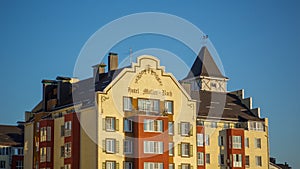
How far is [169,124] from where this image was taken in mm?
78312

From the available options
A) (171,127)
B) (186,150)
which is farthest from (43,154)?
(186,150)

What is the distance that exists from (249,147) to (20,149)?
35.6 m

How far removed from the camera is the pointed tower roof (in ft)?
352

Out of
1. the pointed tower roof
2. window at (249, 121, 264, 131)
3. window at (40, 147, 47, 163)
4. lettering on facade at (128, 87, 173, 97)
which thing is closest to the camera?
lettering on facade at (128, 87, 173, 97)

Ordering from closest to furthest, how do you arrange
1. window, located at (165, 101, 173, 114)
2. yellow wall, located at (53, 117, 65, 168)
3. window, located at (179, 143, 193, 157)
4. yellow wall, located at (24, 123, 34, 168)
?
yellow wall, located at (53, 117, 65, 168) < window, located at (165, 101, 173, 114) < window, located at (179, 143, 193, 157) < yellow wall, located at (24, 123, 34, 168)

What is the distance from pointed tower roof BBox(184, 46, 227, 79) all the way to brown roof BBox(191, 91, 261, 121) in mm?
12773

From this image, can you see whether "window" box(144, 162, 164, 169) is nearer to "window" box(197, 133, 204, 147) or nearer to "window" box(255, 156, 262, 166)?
"window" box(197, 133, 204, 147)

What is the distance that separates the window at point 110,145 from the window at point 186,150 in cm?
952

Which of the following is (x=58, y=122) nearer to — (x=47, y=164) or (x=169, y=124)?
(x=47, y=164)

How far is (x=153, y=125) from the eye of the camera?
75875mm

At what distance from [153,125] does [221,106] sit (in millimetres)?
17598

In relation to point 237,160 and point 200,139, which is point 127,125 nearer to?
point 200,139

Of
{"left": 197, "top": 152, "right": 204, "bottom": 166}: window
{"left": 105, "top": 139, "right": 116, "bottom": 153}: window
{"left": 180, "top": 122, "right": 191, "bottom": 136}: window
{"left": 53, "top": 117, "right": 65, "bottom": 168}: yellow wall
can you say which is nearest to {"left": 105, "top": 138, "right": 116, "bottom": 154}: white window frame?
{"left": 105, "top": 139, "right": 116, "bottom": 153}: window

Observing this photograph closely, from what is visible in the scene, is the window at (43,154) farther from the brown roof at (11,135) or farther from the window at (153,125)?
the brown roof at (11,135)
